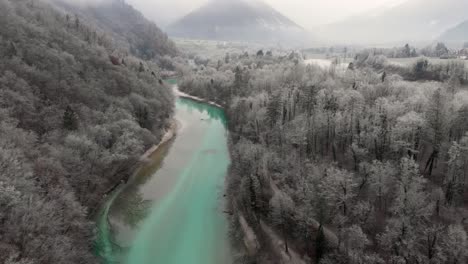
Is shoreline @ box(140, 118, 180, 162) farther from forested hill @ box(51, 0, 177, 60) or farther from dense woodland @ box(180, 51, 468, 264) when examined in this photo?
forested hill @ box(51, 0, 177, 60)

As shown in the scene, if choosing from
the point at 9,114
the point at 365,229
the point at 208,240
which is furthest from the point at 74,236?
the point at 365,229

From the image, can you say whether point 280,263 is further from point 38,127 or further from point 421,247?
point 38,127

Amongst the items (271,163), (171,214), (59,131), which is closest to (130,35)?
(59,131)

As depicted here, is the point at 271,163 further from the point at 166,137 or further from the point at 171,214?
the point at 166,137

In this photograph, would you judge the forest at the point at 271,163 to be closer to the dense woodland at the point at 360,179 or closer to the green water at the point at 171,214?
the dense woodland at the point at 360,179

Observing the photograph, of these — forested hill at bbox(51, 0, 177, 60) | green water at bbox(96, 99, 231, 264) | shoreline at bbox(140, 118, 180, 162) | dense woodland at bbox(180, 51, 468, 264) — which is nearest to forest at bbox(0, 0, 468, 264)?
dense woodland at bbox(180, 51, 468, 264)

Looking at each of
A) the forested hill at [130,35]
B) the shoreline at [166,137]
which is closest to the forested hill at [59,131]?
the shoreline at [166,137]
